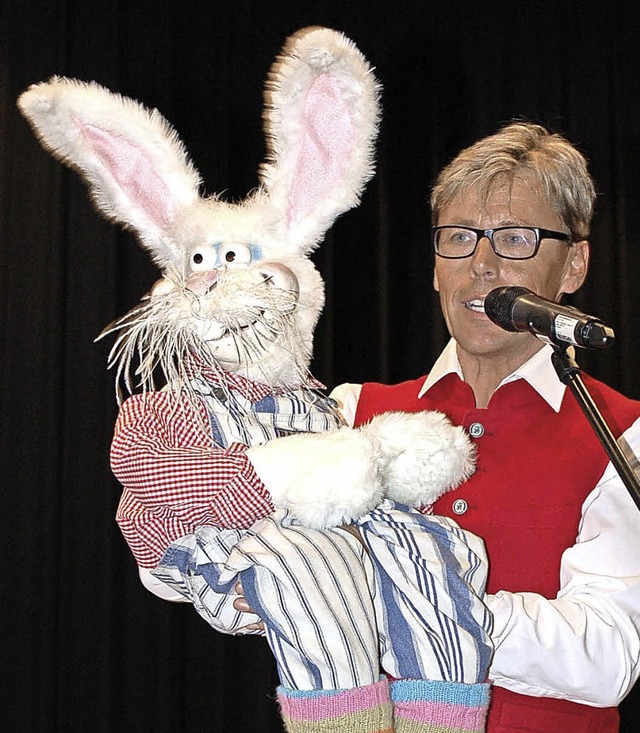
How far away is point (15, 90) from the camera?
2.88 meters

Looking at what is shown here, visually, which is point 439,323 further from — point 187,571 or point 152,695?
point 187,571

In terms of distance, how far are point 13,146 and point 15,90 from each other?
0.54 ft

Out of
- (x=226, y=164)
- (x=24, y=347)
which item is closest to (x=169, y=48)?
(x=226, y=164)

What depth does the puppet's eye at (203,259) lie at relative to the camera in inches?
54.3

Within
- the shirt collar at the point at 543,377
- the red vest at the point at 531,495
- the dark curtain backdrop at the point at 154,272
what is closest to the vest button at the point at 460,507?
the red vest at the point at 531,495

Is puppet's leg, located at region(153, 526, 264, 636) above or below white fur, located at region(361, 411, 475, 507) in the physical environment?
below

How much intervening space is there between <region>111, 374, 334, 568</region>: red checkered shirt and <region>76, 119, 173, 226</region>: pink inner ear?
0.31 m

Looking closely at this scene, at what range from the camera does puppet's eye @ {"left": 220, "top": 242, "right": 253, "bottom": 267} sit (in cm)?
138

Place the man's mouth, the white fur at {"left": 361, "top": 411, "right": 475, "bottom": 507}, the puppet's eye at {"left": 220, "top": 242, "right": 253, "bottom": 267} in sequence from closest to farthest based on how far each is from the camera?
1. the white fur at {"left": 361, "top": 411, "right": 475, "bottom": 507}
2. the puppet's eye at {"left": 220, "top": 242, "right": 253, "bottom": 267}
3. the man's mouth

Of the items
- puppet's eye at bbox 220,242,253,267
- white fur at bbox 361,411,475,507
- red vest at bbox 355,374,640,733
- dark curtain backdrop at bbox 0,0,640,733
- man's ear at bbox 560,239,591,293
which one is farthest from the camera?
dark curtain backdrop at bbox 0,0,640,733

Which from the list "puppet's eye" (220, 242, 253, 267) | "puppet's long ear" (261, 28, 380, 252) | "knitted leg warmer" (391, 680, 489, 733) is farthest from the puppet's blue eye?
"knitted leg warmer" (391, 680, 489, 733)

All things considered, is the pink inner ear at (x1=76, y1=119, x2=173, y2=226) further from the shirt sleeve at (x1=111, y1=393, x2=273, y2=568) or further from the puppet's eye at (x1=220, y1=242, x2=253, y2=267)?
the shirt sleeve at (x1=111, y1=393, x2=273, y2=568)

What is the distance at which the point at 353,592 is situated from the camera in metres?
1.17

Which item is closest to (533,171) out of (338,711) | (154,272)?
(338,711)
